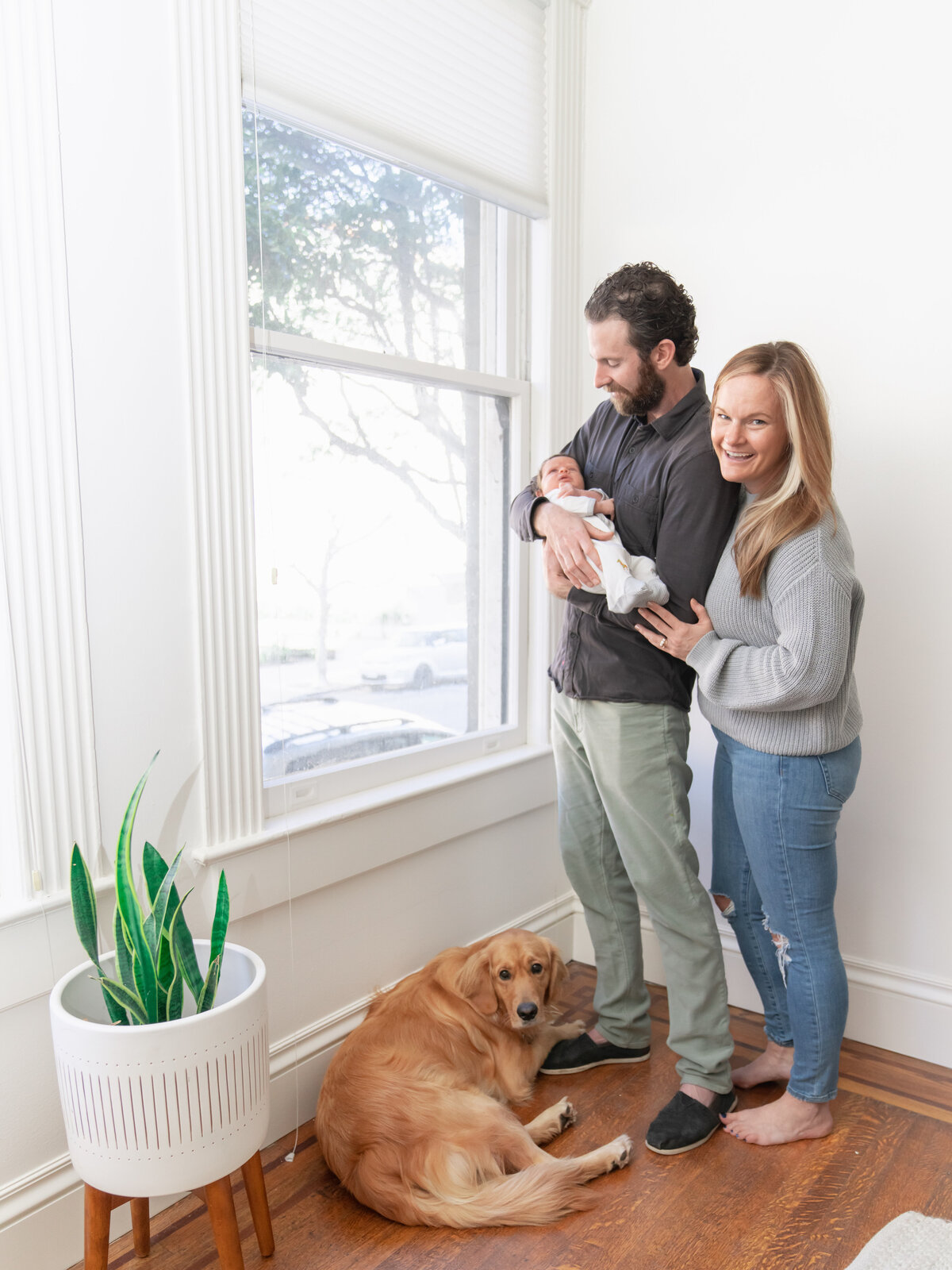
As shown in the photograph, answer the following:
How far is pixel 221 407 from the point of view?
1.76m

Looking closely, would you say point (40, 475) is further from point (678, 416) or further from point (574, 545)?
point (678, 416)

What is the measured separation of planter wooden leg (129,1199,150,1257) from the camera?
5.19 feet

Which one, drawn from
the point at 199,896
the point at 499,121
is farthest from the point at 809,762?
the point at 499,121

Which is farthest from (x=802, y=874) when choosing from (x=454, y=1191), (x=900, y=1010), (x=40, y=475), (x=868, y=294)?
(x=40, y=475)

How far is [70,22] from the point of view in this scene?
1.50m

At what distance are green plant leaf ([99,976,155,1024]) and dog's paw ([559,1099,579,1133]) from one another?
0.93 metres

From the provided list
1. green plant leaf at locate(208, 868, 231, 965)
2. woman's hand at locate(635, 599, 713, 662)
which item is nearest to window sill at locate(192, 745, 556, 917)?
green plant leaf at locate(208, 868, 231, 965)

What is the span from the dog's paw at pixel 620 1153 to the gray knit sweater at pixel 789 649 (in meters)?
0.82

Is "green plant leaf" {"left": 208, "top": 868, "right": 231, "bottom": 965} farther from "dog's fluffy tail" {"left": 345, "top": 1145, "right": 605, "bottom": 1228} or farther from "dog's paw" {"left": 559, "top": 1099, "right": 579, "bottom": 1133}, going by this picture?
"dog's paw" {"left": 559, "top": 1099, "right": 579, "bottom": 1133}

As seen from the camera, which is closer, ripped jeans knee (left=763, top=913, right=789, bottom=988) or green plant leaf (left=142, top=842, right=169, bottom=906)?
green plant leaf (left=142, top=842, right=169, bottom=906)

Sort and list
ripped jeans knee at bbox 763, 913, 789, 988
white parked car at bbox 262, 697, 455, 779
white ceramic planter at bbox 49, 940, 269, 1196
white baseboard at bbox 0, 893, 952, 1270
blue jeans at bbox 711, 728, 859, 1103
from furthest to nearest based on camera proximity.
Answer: white parked car at bbox 262, 697, 455, 779 → ripped jeans knee at bbox 763, 913, 789, 988 → blue jeans at bbox 711, 728, 859, 1103 → white baseboard at bbox 0, 893, 952, 1270 → white ceramic planter at bbox 49, 940, 269, 1196

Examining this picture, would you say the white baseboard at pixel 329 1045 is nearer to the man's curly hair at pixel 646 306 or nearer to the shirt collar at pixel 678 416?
the shirt collar at pixel 678 416

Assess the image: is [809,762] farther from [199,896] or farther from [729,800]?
[199,896]

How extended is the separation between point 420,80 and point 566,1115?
229 centimetres
